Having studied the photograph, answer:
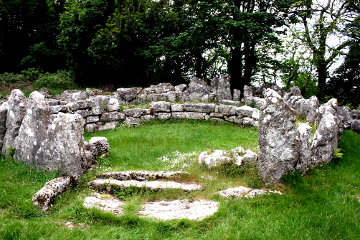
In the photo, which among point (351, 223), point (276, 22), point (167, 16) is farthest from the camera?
point (167, 16)

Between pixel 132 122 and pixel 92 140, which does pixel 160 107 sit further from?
pixel 92 140

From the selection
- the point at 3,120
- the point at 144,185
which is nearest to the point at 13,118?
the point at 3,120

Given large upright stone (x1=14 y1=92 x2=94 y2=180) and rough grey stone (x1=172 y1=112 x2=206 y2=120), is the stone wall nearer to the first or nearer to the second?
large upright stone (x1=14 y1=92 x2=94 y2=180)

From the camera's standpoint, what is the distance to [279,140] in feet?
22.7

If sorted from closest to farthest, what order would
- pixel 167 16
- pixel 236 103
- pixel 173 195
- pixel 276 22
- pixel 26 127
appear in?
pixel 173 195
pixel 26 127
pixel 236 103
pixel 276 22
pixel 167 16

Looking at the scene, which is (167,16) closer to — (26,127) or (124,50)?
(124,50)

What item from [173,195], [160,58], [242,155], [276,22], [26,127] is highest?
[276,22]

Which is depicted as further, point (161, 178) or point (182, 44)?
point (182, 44)

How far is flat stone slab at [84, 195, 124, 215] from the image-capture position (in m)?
5.84

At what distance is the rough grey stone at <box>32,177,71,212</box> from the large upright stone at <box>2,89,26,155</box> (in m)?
2.80

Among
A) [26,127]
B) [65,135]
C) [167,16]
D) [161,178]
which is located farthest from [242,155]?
[167,16]

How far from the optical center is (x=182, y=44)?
19203 millimetres

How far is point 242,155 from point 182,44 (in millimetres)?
12692

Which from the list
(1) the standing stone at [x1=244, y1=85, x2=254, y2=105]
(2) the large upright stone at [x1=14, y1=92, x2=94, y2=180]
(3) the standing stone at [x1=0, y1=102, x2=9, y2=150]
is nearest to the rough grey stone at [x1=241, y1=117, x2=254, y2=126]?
(1) the standing stone at [x1=244, y1=85, x2=254, y2=105]
